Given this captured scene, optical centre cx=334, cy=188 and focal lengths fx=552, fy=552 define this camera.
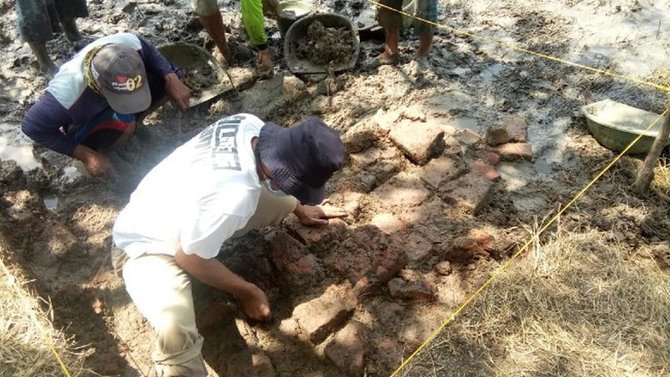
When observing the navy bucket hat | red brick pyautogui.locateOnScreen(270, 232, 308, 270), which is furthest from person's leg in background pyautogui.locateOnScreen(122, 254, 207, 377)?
the navy bucket hat

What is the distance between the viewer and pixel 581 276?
2.97m

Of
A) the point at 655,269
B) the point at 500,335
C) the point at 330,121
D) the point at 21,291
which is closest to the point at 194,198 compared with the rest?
the point at 21,291

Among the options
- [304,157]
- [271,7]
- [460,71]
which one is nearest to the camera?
[304,157]

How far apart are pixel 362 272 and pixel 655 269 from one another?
5.41 feet

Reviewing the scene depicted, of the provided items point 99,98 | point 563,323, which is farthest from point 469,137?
point 99,98

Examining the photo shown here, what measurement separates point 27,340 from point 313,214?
153 cm

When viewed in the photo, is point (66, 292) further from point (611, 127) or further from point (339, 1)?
point (339, 1)

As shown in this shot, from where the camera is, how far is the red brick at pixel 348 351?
2582 millimetres

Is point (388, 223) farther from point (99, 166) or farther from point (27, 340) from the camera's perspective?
point (27, 340)

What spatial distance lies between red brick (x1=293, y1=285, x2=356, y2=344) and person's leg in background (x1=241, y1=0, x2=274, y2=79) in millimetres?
2445

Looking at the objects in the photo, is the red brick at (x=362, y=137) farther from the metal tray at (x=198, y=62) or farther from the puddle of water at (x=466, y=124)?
the metal tray at (x=198, y=62)

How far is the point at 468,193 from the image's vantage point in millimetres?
3393

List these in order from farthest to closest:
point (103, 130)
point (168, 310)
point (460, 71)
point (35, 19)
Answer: point (460, 71), point (35, 19), point (103, 130), point (168, 310)

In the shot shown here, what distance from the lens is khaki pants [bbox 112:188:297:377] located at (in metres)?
2.44
